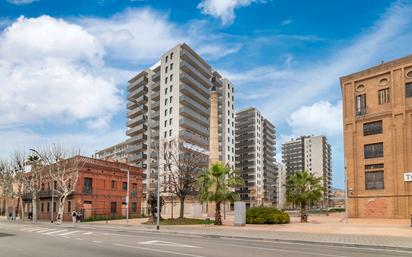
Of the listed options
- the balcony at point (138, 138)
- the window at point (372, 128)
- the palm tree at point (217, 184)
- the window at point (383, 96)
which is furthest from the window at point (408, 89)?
the balcony at point (138, 138)

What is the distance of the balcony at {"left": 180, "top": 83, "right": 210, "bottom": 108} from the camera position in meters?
103

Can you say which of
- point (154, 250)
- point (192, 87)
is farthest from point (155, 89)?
point (154, 250)

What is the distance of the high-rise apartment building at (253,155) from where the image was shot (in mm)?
147125

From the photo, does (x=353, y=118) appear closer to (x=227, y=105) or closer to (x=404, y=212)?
(x=404, y=212)

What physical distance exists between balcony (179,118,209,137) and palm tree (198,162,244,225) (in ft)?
203

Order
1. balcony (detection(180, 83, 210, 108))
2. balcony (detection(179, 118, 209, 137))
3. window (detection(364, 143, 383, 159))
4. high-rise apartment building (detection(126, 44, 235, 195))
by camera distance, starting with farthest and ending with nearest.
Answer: high-rise apartment building (detection(126, 44, 235, 195)) → balcony (detection(180, 83, 210, 108)) → balcony (detection(179, 118, 209, 137)) → window (detection(364, 143, 383, 159))

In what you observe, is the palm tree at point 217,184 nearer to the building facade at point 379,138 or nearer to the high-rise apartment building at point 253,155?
the building facade at point 379,138

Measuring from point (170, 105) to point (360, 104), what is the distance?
55807 mm

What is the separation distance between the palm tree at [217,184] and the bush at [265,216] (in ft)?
11.4

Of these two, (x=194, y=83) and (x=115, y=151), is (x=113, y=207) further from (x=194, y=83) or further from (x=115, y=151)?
(x=115, y=151)

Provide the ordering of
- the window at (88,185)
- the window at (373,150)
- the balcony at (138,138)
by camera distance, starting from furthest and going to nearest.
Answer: the balcony at (138,138) → the window at (88,185) → the window at (373,150)

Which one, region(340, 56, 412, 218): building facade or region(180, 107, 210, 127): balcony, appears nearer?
region(340, 56, 412, 218): building facade

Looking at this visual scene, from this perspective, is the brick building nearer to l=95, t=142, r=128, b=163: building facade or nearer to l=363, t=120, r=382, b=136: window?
l=363, t=120, r=382, b=136: window

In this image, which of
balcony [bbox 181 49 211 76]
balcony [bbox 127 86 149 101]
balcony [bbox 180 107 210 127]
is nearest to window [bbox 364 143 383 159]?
balcony [bbox 180 107 210 127]
